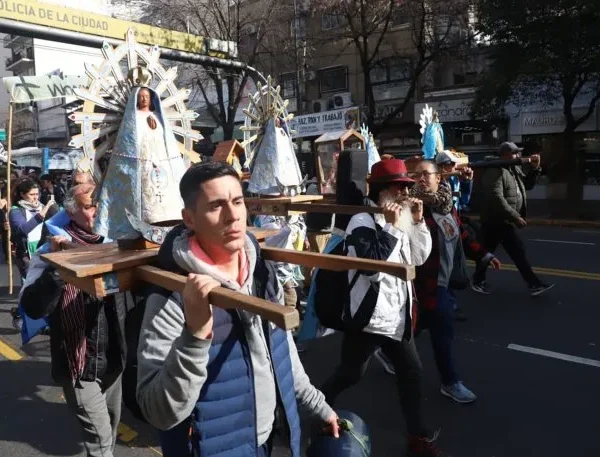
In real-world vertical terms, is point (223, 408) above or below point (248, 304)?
below

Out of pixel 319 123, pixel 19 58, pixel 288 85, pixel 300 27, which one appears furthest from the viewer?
pixel 19 58

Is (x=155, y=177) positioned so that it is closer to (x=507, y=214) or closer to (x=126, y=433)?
(x=126, y=433)

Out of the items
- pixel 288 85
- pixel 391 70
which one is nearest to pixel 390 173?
pixel 391 70

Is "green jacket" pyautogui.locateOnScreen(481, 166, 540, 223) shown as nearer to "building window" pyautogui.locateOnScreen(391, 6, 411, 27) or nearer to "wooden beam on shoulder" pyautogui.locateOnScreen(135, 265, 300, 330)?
"wooden beam on shoulder" pyautogui.locateOnScreen(135, 265, 300, 330)

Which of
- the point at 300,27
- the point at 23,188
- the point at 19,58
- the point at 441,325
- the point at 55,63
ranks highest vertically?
the point at 19,58

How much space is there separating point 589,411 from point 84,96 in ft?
12.4

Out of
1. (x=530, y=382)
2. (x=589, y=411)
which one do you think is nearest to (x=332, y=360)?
(x=530, y=382)

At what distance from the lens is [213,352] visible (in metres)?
1.73

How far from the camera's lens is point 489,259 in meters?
5.22

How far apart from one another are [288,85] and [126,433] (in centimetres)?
2447

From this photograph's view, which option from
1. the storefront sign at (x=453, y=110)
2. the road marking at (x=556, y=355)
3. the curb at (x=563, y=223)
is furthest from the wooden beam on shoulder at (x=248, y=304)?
the storefront sign at (x=453, y=110)

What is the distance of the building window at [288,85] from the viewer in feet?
84.6

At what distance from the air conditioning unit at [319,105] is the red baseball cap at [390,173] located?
22.0 meters

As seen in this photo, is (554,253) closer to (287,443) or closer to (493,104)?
(493,104)
